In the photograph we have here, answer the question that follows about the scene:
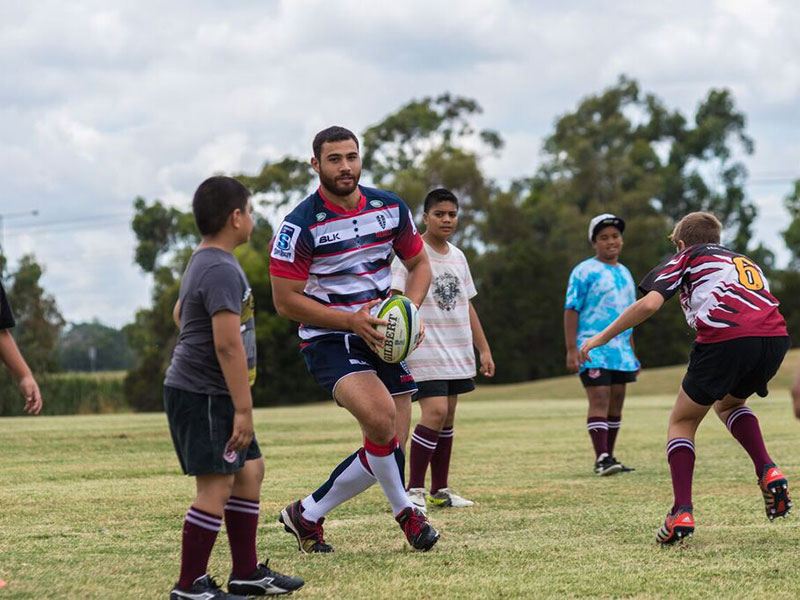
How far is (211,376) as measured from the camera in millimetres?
4816

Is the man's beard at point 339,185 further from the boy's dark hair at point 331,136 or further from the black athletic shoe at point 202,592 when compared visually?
the black athletic shoe at point 202,592

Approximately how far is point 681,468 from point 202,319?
9.57 ft

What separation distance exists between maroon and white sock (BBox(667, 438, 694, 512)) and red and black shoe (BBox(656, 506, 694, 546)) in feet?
0.17

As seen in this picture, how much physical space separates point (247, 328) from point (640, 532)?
9.53 ft

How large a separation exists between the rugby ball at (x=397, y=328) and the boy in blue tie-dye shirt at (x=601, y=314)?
4737 millimetres

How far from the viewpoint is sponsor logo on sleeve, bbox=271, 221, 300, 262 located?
6059mm

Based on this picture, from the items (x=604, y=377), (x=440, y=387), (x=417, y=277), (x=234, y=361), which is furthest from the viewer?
(x=604, y=377)

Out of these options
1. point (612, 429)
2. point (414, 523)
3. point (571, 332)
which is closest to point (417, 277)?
point (414, 523)

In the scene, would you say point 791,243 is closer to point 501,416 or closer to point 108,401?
point 108,401

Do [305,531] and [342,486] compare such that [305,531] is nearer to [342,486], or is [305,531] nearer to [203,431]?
[342,486]

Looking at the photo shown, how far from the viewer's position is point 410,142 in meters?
76.6

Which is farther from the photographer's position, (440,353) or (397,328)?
(440,353)

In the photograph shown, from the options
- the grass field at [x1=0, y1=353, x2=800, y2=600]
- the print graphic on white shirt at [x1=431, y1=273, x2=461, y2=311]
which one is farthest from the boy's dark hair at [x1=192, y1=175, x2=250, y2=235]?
the print graphic on white shirt at [x1=431, y1=273, x2=461, y2=311]

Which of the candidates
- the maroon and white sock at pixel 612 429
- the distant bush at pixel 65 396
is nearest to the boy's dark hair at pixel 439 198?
the maroon and white sock at pixel 612 429
